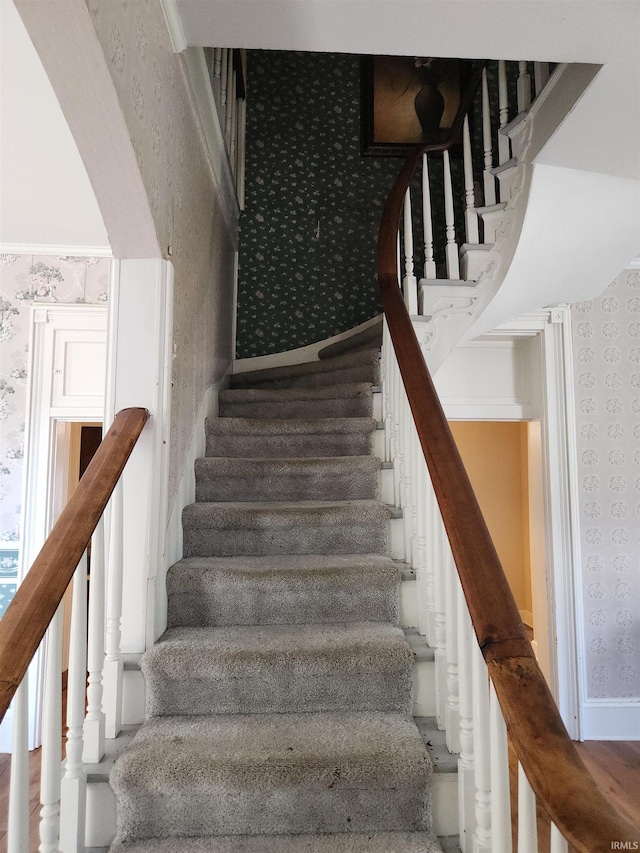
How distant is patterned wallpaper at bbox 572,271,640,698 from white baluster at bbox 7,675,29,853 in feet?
10.5

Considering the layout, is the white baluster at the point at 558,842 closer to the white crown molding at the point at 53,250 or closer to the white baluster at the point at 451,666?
→ the white baluster at the point at 451,666

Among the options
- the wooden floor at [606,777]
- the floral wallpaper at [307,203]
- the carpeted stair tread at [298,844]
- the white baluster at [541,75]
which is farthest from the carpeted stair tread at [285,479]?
the white baluster at [541,75]

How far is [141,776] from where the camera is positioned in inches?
51.3

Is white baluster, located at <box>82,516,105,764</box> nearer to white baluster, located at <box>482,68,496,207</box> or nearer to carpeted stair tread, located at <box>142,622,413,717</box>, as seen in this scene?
carpeted stair tread, located at <box>142,622,413,717</box>

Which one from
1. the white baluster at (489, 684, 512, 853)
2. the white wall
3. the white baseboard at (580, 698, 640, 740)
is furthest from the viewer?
the white baseboard at (580, 698, 640, 740)

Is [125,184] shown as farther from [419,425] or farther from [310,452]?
[310,452]

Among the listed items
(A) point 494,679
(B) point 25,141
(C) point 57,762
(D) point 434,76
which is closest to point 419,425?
(A) point 494,679

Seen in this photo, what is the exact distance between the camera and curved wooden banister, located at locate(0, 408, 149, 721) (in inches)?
38.0

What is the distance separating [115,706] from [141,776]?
24 centimetres

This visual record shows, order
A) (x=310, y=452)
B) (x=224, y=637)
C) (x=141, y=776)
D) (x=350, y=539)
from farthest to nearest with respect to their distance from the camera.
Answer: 1. (x=310, y=452)
2. (x=350, y=539)
3. (x=224, y=637)
4. (x=141, y=776)

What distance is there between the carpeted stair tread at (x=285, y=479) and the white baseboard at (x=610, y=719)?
2156 mm

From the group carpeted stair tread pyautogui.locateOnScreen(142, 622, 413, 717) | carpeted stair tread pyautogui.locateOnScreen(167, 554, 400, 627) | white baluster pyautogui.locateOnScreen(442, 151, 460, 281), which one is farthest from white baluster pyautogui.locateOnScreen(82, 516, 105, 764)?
white baluster pyautogui.locateOnScreen(442, 151, 460, 281)

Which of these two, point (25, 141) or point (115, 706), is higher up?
point (25, 141)

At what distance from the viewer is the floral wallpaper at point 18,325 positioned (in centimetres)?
328
